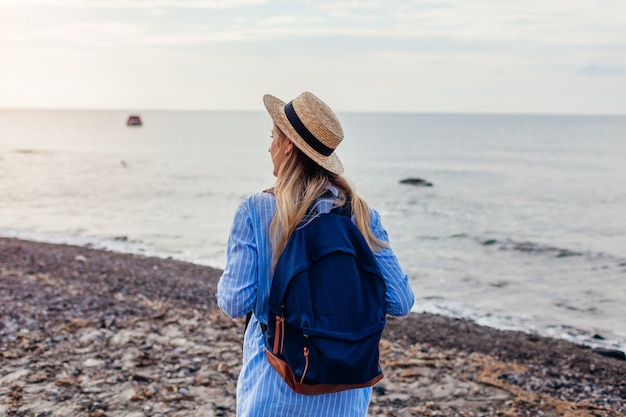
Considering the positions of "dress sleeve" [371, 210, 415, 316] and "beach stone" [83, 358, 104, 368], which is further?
"beach stone" [83, 358, 104, 368]

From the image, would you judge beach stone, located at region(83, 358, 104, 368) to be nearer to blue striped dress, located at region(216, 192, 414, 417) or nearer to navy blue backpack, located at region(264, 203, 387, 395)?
blue striped dress, located at region(216, 192, 414, 417)

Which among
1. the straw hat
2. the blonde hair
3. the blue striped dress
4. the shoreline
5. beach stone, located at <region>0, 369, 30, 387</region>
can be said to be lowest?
the shoreline

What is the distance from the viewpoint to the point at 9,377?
18.6ft

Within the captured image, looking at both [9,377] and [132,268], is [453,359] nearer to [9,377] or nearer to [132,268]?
[9,377]

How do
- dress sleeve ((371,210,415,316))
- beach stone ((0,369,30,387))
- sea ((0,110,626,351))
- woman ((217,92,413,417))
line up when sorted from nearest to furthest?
woman ((217,92,413,417)) < dress sleeve ((371,210,415,316)) < beach stone ((0,369,30,387)) < sea ((0,110,626,351))

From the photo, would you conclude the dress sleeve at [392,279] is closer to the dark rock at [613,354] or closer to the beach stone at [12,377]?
the beach stone at [12,377]

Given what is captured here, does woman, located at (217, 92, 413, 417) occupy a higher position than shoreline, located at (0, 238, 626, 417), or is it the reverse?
woman, located at (217, 92, 413, 417)

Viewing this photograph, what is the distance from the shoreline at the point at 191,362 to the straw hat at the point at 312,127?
368 cm

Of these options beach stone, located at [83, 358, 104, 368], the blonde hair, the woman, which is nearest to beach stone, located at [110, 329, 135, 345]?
beach stone, located at [83, 358, 104, 368]

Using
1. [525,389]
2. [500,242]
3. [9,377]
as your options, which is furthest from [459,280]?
[9,377]

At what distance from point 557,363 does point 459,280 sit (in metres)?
7.33

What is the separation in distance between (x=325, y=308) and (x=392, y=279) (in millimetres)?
385

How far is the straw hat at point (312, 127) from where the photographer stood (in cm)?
236

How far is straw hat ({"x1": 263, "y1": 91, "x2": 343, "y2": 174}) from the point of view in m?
2.36
